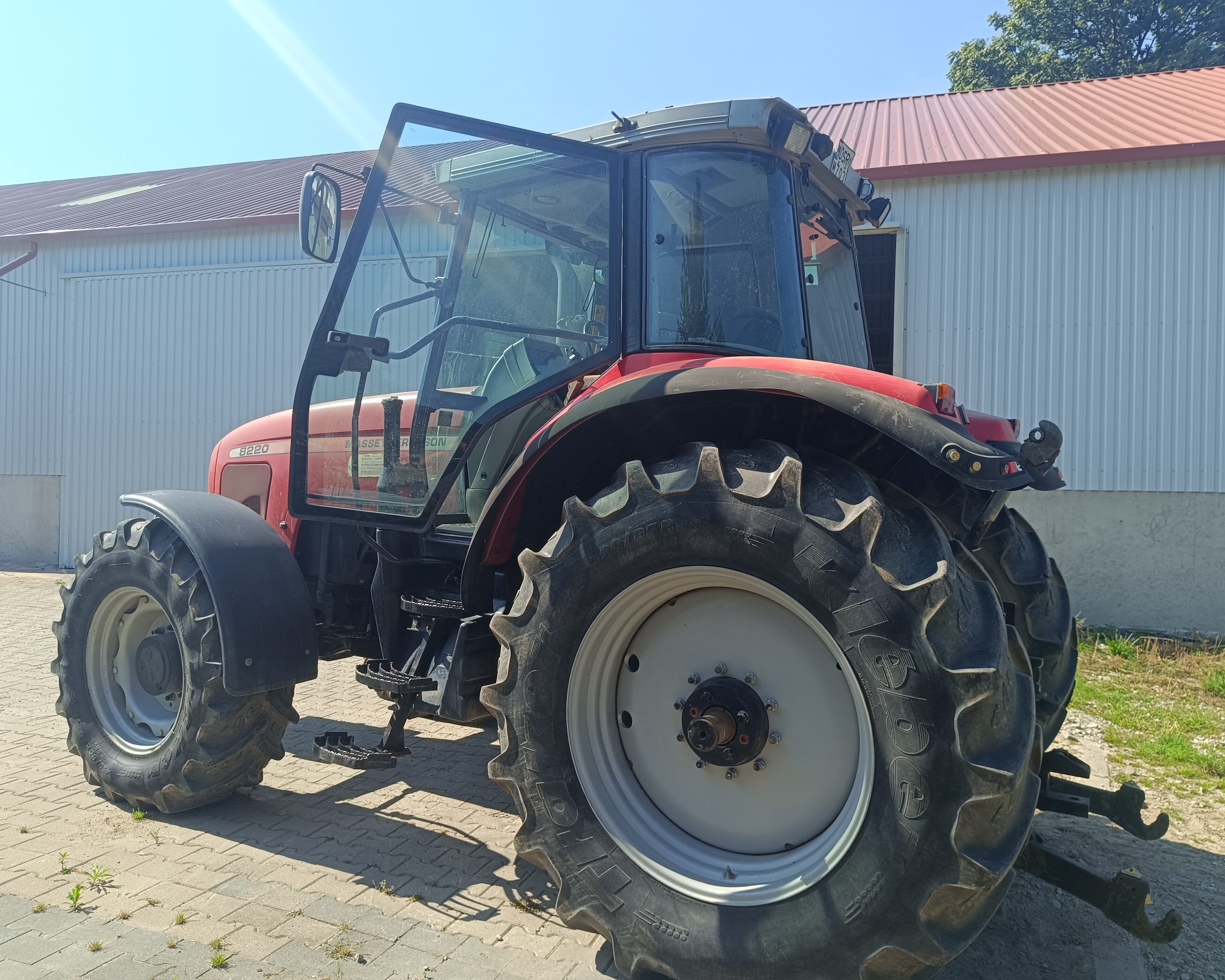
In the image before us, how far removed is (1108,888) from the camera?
7.64 feet

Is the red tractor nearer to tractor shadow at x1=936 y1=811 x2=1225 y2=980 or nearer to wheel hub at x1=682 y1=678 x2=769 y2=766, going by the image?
wheel hub at x1=682 y1=678 x2=769 y2=766

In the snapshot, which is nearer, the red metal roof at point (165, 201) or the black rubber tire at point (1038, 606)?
the black rubber tire at point (1038, 606)

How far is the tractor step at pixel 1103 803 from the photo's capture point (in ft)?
9.37

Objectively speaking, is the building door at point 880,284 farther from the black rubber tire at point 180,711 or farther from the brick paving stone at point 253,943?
the brick paving stone at point 253,943

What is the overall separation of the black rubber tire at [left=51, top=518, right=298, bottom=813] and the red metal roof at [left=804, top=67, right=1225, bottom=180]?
7582 millimetres

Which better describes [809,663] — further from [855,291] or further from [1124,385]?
[1124,385]

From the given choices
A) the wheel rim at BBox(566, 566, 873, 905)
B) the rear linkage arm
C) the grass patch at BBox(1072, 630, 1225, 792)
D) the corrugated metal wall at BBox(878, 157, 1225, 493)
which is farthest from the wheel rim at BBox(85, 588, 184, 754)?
the corrugated metal wall at BBox(878, 157, 1225, 493)

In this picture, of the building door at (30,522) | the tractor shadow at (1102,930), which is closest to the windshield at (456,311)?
the tractor shadow at (1102,930)

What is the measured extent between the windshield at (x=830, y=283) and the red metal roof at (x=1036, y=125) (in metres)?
5.27

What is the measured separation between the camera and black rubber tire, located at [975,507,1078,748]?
3375mm

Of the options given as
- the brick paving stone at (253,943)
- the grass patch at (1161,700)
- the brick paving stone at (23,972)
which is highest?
the brick paving stone at (23,972)

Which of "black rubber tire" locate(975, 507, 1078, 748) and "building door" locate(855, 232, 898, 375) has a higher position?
"building door" locate(855, 232, 898, 375)

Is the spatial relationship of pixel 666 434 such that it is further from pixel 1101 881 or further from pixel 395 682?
pixel 1101 881

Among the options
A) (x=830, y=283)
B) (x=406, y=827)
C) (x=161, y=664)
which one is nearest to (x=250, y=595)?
(x=161, y=664)
